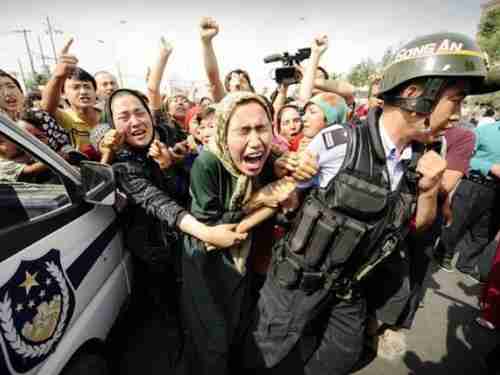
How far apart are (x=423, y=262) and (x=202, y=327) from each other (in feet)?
7.35

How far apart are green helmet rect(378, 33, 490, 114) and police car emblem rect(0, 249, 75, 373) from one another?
6.64 feet

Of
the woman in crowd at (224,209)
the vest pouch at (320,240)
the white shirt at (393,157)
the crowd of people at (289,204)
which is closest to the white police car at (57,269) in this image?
the crowd of people at (289,204)

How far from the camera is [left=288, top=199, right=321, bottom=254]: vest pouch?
1.42m

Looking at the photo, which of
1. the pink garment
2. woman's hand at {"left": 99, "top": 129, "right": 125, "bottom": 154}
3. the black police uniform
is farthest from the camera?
the pink garment

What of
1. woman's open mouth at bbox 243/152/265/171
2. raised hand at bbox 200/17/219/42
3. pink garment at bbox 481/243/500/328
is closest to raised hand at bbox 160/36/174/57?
raised hand at bbox 200/17/219/42

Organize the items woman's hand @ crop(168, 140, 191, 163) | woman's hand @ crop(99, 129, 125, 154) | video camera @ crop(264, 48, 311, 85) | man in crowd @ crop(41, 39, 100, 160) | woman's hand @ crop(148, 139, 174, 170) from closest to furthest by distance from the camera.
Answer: woman's hand @ crop(99, 129, 125, 154) → woman's hand @ crop(148, 139, 174, 170) → woman's hand @ crop(168, 140, 191, 163) → man in crowd @ crop(41, 39, 100, 160) → video camera @ crop(264, 48, 311, 85)

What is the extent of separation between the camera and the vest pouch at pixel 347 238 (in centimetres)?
136

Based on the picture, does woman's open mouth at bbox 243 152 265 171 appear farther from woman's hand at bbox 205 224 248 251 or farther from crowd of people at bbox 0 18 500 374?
woman's hand at bbox 205 224 248 251

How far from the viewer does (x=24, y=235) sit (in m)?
1.03

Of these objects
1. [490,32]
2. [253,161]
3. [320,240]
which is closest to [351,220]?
[320,240]

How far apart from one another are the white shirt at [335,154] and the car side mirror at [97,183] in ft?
4.31

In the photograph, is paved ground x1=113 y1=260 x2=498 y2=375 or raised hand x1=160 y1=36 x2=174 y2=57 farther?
raised hand x1=160 y1=36 x2=174 y2=57

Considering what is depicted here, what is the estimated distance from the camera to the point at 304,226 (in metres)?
1.45

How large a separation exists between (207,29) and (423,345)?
11.7 feet
